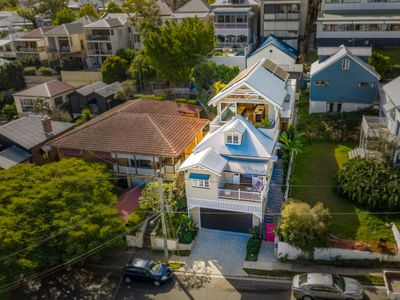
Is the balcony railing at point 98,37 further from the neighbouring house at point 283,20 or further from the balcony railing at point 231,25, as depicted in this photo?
the neighbouring house at point 283,20

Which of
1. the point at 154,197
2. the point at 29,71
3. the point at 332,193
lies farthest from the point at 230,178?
the point at 29,71

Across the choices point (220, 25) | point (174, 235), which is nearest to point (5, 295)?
point (174, 235)

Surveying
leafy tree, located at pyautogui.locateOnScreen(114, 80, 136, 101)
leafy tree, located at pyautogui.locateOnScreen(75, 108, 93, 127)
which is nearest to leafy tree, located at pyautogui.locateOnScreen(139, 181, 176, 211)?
leafy tree, located at pyautogui.locateOnScreen(75, 108, 93, 127)

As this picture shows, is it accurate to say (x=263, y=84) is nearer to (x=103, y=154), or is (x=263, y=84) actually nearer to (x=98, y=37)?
(x=103, y=154)

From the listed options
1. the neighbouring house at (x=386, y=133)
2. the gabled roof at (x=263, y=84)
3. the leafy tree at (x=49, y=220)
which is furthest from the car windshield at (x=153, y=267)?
the neighbouring house at (x=386, y=133)

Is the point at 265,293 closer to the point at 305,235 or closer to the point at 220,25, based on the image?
the point at 305,235

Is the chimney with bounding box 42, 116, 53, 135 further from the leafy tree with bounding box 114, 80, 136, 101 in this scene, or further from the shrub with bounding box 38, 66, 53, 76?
the shrub with bounding box 38, 66, 53, 76
